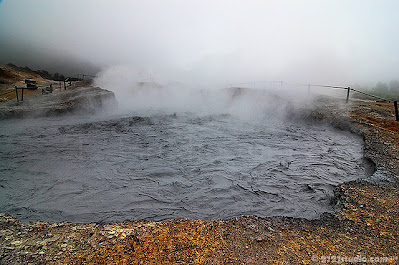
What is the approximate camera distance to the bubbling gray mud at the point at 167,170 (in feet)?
11.7

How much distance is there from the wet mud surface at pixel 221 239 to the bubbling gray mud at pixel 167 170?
34cm

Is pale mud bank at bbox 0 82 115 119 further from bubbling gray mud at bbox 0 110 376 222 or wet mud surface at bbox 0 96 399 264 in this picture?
wet mud surface at bbox 0 96 399 264

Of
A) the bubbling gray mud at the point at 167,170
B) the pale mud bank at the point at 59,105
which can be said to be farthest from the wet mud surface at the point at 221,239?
the pale mud bank at the point at 59,105

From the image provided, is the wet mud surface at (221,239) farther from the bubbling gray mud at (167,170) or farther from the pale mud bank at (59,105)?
the pale mud bank at (59,105)

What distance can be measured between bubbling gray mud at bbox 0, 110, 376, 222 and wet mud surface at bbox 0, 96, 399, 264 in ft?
1.12

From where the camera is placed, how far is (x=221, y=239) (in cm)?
264

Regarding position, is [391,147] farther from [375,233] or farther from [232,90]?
[232,90]

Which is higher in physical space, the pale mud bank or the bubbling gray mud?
the pale mud bank

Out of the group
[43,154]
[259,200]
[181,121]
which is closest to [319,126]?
[181,121]

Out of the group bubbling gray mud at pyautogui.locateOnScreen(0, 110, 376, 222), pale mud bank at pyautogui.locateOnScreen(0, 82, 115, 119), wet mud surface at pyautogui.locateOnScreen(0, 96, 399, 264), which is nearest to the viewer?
wet mud surface at pyautogui.locateOnScreen(0, 96, 399, 264)

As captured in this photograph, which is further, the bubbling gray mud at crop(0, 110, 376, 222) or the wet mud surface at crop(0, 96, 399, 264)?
the bubbling gray mud at crop(0, 110, 376, 222)

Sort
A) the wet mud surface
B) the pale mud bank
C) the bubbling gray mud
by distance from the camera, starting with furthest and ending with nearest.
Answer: the pale mud bank, the bubbling gray mud, the wet mud surface

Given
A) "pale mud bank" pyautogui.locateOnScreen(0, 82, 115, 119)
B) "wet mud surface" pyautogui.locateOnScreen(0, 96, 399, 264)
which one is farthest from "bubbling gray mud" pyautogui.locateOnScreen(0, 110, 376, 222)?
"pale mud bank" pyautogui.locateOnScreen(0, 82, 115, 119)

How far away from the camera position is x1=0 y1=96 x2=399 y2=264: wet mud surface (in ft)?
7.66
